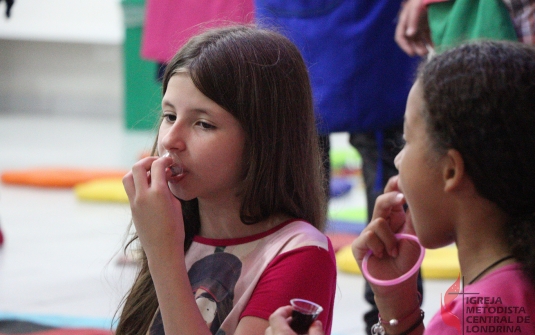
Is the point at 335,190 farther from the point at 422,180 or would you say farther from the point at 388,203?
the point at 422,180

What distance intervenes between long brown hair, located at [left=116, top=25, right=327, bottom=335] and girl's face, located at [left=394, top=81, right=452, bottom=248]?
31 cm

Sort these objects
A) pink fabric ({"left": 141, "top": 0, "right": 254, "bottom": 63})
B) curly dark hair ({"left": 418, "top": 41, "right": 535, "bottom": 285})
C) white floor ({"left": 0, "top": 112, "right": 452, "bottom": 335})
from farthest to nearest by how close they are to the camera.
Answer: pink fabric ({"left": 141, "top": 0, "right": 254, "bottom": 63}) → white floor ({"left": 0, "top": 112, "right": 452, "bottom": 335}) → curly dark hair ({"left": 418, "top": 41, "right": 535, "bottom": 285})

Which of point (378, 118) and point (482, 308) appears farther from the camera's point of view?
point (378, 118)

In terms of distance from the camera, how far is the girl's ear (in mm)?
1018

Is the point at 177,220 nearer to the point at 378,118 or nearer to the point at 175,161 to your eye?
the point at 175,161

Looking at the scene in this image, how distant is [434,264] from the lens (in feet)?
10.5

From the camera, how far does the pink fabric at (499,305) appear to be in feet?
3.26

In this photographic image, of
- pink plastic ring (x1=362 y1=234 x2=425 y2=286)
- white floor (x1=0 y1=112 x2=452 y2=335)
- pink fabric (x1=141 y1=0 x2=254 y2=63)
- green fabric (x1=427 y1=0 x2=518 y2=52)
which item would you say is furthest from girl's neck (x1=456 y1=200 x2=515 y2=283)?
pink fabric (x1=141 y1=0 x2=254 y2=63)

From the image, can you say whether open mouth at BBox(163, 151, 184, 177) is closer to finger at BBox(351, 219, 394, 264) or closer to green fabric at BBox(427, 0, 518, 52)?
finger at BBox(351, 219, 394, 264)

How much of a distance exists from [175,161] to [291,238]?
0.75 feet

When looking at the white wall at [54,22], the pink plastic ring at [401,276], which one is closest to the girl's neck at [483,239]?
the pink plastic ring at [401,276]

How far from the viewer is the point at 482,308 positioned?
101cm

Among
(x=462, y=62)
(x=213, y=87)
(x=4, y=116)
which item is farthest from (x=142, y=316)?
(x=4, y=116)

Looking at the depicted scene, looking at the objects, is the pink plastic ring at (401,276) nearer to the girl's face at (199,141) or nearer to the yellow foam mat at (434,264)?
the girl's face at (199,141)
